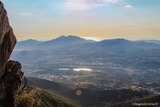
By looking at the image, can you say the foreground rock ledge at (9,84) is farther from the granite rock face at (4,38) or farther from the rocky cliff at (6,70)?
the granite rock face at (4,38)

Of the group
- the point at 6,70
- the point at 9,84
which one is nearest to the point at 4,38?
the point at 6,70

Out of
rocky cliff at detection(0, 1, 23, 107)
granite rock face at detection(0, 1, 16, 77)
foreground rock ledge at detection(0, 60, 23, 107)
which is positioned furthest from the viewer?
foreground rock ledge at detection(0, 60, 23, 107)

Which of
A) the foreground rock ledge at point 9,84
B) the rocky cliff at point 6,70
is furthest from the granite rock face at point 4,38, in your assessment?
the foreground rock ledge at point 9,84

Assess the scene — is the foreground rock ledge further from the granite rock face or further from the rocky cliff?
the granite rock face

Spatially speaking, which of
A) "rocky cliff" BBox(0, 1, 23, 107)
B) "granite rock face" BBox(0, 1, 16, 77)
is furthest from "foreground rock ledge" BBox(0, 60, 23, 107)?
"granite rock face" BBox(0, 1, 16, 77)

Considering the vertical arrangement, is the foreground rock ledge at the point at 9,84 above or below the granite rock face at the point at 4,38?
below

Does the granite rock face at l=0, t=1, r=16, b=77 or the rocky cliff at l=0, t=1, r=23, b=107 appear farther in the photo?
the rocky cliff at l=0, t=1, r=23, b=107

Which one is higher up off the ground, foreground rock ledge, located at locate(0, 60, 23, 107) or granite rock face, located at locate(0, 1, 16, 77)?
granite rock face, located at locate(0, 1, 16, 77)

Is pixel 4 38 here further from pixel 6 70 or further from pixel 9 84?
pixel 9 84

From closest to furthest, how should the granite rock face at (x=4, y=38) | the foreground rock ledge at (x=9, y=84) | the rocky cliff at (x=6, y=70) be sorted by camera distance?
the granite rock face at (x=4, y=38)
the rocky cliff at (x=6, y=70)
the foreground rock ledge at (x=9, y=84)
